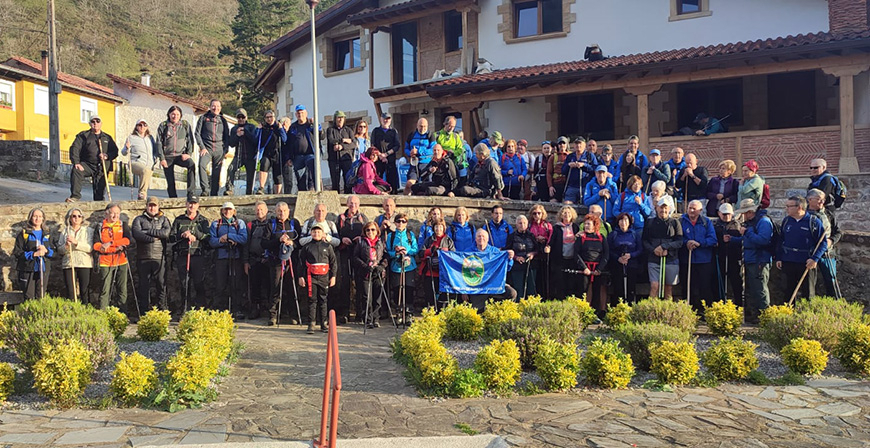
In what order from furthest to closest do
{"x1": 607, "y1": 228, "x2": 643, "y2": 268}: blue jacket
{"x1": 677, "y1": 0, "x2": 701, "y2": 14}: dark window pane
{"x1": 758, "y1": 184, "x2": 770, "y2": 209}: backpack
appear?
{"x1": 677, "y1": 0, "x2": 701, "y2": 14}: dark window pane
{"x1": 758, "y1": 184, "x2": 770, "y2": 209}: backpack
{"x1": 607, "y1": 228, "x2": 643, "y2": 268}: blue jacket

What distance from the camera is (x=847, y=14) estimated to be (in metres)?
16.0

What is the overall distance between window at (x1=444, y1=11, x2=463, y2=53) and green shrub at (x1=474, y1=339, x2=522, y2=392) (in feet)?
50.8

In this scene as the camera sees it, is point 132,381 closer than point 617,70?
Yes

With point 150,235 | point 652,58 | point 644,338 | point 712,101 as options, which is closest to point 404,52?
point 652,58

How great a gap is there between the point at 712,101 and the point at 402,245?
36.8 feet

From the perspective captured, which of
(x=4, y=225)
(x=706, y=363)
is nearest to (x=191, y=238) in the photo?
(x=4, y=225)

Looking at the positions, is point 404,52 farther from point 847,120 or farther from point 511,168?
point 847,120

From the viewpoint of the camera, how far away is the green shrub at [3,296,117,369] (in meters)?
7.12

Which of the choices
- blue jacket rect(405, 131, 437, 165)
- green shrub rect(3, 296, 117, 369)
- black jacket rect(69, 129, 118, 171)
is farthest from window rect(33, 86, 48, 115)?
green shrub rect(3, 296, 117, 369)

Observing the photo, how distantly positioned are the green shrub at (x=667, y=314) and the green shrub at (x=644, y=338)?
76 cm

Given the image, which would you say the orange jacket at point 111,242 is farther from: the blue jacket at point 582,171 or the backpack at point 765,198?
the backpack at point 765,198

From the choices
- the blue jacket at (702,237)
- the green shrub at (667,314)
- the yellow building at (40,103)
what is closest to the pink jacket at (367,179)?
the blue jacket at (702,237)

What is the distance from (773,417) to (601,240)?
475 centimetres

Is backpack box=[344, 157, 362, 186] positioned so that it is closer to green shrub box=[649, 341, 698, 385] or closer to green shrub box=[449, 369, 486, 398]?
green shrub box=[449, 369, 486, 398]
